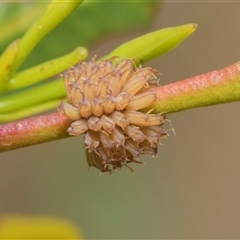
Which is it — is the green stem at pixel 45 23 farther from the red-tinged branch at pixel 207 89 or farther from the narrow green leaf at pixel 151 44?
the red-tinged branch at pixel 207 89

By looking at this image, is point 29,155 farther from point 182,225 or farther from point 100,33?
point 100,33

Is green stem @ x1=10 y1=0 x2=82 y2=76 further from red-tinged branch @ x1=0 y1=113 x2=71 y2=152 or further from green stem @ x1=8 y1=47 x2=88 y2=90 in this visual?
red-tinged branch @ x1=0 y1=113 x2=71 y2=152

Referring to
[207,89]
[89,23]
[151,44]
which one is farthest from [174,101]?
[89,23]

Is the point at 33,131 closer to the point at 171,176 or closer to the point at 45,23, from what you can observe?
the point at 45,23

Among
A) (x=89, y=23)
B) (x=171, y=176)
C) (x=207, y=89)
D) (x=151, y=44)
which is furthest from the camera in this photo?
(x=171, y=176)

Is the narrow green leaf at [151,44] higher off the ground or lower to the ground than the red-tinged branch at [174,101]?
higher

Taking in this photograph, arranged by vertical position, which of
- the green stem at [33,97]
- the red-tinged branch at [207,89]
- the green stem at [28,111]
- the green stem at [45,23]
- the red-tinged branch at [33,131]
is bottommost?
the red-tinged branch at [207,89]

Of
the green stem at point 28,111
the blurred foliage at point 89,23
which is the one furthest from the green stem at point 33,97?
the blurred foliage at point 89,23
